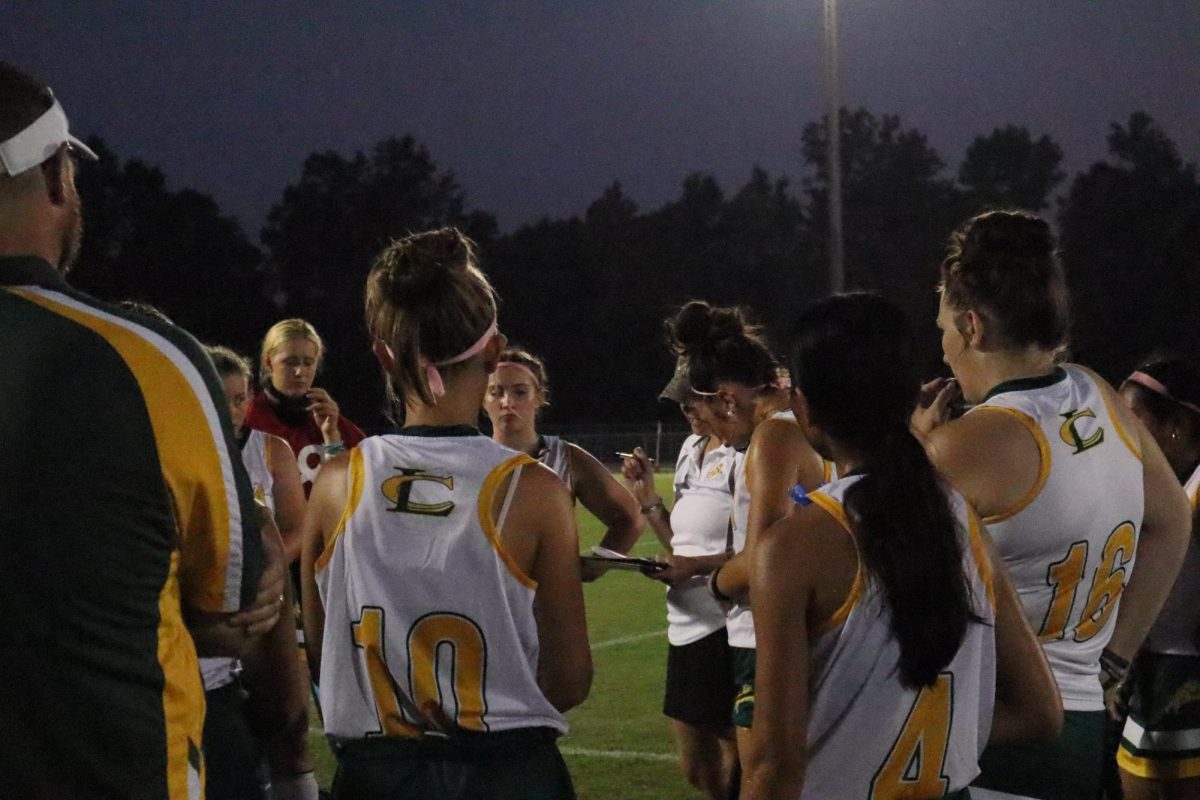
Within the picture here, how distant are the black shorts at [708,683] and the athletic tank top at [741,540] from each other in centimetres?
15

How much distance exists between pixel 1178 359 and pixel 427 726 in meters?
3.45

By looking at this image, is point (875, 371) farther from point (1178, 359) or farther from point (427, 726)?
point (1178, 359)

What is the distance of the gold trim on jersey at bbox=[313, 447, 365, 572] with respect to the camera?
9.21 ft

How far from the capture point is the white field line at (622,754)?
7027 millimetres

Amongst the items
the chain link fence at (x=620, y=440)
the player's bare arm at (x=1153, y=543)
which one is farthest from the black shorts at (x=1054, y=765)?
the chain link fence at (x=620, y=440)

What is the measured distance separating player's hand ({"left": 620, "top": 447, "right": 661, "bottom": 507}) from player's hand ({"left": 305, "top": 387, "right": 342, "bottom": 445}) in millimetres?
1813

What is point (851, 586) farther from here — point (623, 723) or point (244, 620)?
point (623, 723)

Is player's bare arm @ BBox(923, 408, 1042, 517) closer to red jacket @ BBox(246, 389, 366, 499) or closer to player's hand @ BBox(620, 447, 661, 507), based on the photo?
player's hand @ BBox(620, 447, 661, 507)

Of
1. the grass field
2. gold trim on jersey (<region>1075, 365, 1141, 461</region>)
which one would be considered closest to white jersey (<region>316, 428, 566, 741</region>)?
gold trim on jersey (<region>1075, 365, 1141, 461</region>)

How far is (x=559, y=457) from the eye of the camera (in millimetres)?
5480

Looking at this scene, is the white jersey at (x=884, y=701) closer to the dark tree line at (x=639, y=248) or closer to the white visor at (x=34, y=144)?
the white visor at (x=34, y=144)

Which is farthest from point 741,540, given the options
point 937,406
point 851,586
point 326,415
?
point 851,586

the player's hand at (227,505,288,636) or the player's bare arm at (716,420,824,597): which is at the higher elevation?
the player's hand at (227,505,288,636)

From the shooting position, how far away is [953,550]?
240 cm
